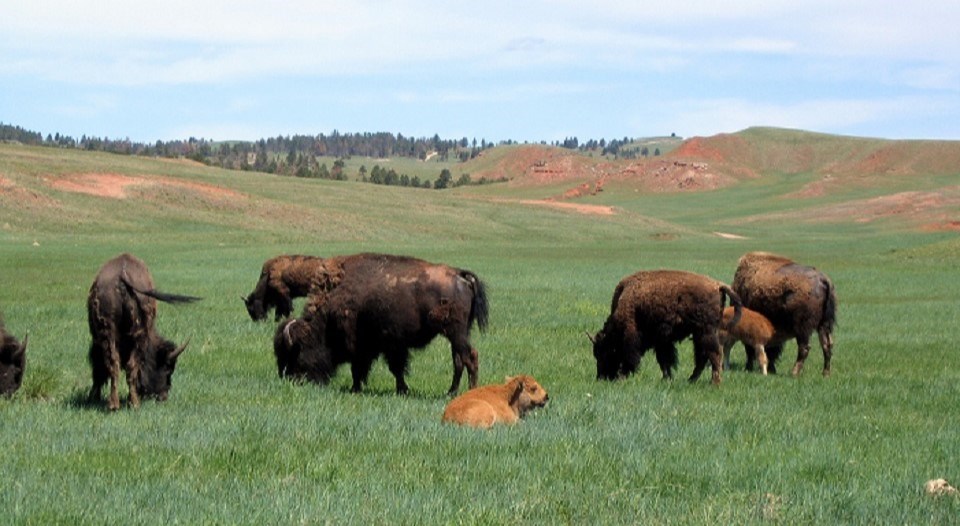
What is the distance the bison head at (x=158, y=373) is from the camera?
11.5m

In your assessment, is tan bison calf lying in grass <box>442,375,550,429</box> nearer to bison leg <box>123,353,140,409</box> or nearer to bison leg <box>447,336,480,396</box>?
bison leg <box>447,336,480,396</box>

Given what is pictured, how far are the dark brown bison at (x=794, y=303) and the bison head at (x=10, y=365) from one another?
10.3 meters

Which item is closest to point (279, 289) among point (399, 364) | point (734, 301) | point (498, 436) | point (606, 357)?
point (606, 357)

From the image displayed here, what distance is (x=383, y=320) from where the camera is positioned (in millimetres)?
13102

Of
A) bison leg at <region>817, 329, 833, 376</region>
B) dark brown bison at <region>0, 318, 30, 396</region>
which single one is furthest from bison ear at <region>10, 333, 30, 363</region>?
bison leg at <region>817, 329, 833, 376</region>

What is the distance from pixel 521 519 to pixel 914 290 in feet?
99.2

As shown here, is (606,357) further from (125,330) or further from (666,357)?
(125,330)

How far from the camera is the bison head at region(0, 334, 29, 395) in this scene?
1167cm

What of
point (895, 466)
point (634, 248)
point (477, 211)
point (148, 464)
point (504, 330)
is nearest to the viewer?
point (148, 464)

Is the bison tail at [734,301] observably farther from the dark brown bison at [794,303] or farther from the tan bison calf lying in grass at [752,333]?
the dark brown bison at [794,303]

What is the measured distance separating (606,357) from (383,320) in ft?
11.1

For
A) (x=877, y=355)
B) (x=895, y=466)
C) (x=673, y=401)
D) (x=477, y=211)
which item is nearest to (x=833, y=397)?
(x=673, y=401)

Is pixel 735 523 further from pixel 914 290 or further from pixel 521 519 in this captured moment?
pixel 914 290

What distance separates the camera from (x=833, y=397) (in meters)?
13.2
